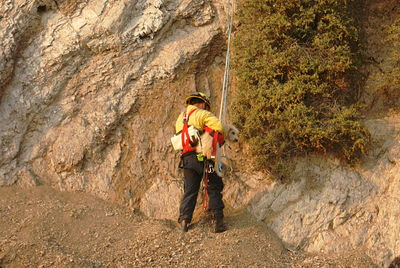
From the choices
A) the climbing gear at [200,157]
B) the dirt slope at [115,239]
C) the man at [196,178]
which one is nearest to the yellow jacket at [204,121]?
the man at [196,178]

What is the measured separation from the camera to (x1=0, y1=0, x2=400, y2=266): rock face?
6.73 metres

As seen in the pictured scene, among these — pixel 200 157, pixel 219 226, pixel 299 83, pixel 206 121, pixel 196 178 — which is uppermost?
pixel 299 83

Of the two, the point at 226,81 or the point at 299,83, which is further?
the point at 226,81

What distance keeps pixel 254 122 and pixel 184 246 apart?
2423mm

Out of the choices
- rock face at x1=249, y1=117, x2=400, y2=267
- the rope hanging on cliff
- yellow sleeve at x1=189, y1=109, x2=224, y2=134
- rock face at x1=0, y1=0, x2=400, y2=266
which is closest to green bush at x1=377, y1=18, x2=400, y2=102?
rock face at x1=0, y1=0, x2=400, y2=266

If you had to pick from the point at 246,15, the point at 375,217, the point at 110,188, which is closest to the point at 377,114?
the point at 375,217

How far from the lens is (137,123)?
25.4 feet

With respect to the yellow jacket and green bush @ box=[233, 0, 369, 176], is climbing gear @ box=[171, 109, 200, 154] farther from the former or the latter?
green bush @ box=[233, 0, 369, 176]

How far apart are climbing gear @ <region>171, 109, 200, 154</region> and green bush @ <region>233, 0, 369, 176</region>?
1.19 m

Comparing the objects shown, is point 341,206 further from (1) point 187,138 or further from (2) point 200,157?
(1) point 187,138

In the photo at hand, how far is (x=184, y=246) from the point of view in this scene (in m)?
6.07

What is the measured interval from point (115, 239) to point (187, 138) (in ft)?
5.90

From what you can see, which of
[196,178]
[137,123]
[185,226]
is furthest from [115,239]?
[137,123]

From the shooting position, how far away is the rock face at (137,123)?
6.73 m
